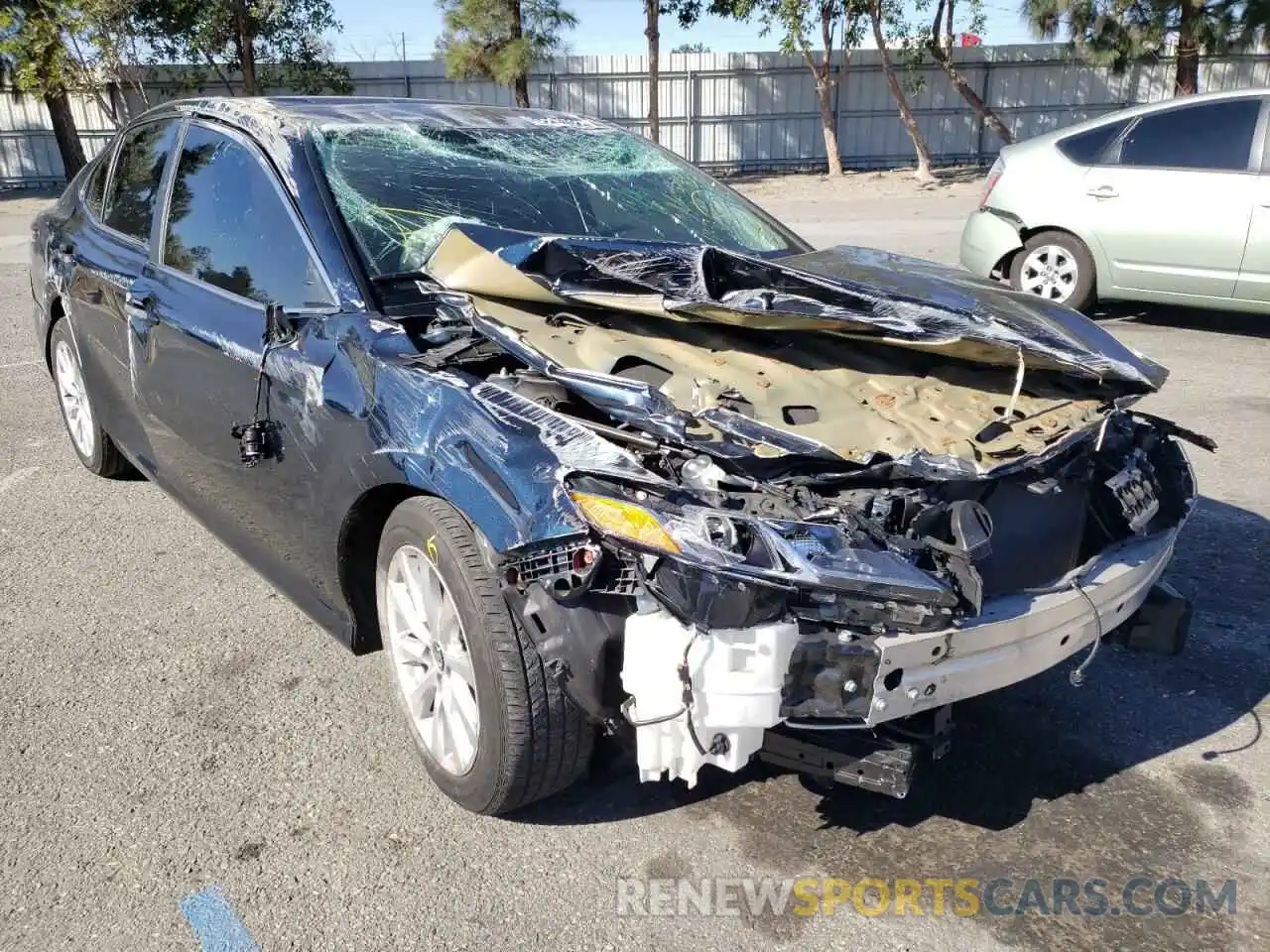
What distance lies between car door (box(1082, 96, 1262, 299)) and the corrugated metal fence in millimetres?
17421

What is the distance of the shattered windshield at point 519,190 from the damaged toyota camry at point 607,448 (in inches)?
0.7

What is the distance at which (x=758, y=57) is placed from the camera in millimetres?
24453

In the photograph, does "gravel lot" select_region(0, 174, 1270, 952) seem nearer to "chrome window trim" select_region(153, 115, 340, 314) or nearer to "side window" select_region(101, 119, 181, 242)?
"chrome window trim" select_region(153, 115, 340, 314)

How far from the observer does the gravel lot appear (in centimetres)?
244

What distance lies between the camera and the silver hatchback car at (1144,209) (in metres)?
7.28

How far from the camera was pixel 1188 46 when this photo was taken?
20.6 meters

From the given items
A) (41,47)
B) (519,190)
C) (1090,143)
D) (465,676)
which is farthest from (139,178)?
(41,47)

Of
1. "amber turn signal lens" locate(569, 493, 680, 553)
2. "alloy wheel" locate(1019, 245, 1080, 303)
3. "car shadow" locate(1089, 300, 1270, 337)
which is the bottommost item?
"car shadow" locate(1089, 300, 1270, 337)

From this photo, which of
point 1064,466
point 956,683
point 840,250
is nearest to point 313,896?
point 956,683

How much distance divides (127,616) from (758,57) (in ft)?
76.7

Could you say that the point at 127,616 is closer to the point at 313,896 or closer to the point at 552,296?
the point at 313,896

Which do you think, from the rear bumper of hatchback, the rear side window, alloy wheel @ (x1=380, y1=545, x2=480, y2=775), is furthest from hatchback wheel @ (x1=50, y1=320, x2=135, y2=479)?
the rear side window

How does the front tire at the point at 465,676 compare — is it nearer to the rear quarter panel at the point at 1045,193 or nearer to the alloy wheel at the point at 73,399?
the alloy wheel at the point at 73,399

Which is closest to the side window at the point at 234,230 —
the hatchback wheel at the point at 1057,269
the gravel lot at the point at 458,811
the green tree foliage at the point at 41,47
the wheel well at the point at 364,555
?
the wheel well at the point at 364,555
